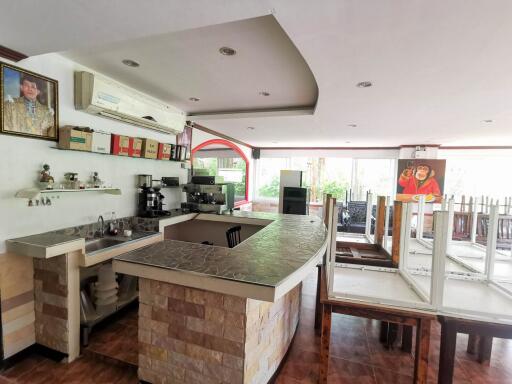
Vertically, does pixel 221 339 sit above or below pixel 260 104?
below

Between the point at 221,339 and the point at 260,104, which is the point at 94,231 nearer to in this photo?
A: the point at 221,339

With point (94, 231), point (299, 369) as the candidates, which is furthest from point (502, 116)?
point (94, 231)

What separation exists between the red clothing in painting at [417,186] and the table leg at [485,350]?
5.03 m

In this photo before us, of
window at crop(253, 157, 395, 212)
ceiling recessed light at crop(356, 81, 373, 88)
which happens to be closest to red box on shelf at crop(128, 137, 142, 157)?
ceiling recessed light at crop(356, 81, 373, 88)

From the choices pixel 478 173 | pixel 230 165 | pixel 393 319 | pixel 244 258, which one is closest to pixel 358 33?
pixel 244 258

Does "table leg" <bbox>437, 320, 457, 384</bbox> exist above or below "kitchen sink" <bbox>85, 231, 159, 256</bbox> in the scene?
below

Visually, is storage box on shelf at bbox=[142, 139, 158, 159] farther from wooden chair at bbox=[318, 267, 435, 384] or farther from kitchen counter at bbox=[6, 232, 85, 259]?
wooden chair at bbox=[318, 267, 435, 384]

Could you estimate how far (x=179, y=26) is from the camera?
4.56ft

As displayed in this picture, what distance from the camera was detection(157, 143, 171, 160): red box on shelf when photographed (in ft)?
10.7

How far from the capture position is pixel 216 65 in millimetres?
2262

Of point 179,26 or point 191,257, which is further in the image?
point 191,257

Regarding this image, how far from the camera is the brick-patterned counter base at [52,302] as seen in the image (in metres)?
1.86

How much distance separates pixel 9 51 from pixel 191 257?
187cm

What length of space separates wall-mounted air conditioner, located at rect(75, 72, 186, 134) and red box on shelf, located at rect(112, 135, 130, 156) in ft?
0.70
